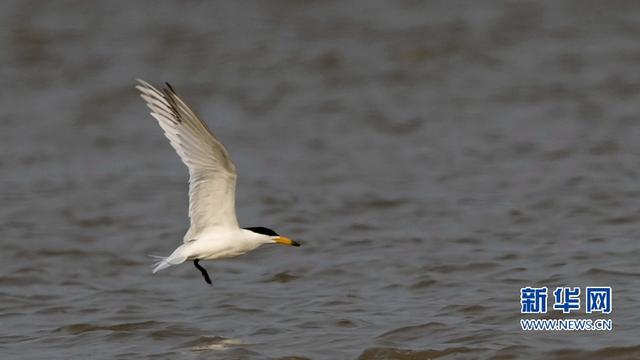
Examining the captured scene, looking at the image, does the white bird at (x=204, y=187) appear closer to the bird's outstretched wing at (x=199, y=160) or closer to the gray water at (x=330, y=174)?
the bird's outstretched wing at (x=199, y=160)

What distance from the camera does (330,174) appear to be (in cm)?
1205

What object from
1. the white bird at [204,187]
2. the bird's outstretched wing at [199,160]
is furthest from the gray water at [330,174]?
the bird's outstretched wing at [199,160]

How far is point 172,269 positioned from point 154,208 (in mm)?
1524

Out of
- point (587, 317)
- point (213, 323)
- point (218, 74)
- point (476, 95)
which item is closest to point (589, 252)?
point (587, 317)

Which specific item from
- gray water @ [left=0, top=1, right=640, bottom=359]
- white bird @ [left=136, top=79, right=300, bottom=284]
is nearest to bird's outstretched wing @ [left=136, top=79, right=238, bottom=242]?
white bird @ [left=136, top=79, right=300, bottom=284]

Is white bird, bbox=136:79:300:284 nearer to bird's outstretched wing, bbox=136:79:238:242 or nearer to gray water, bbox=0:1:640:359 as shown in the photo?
bird's outstretched wing, bbox=136:79:238:242

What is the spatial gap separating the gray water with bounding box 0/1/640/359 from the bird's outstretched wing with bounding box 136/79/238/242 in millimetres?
790

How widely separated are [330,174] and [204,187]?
4337mm

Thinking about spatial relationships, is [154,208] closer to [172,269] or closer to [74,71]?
[172,269]

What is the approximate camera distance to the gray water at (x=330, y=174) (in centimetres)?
845

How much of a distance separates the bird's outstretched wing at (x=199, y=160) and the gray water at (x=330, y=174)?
2.59 ft

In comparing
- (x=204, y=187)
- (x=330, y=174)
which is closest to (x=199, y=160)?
(x=204, y=187)

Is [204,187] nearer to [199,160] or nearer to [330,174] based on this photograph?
[199,160]

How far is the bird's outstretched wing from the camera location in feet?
24.9
